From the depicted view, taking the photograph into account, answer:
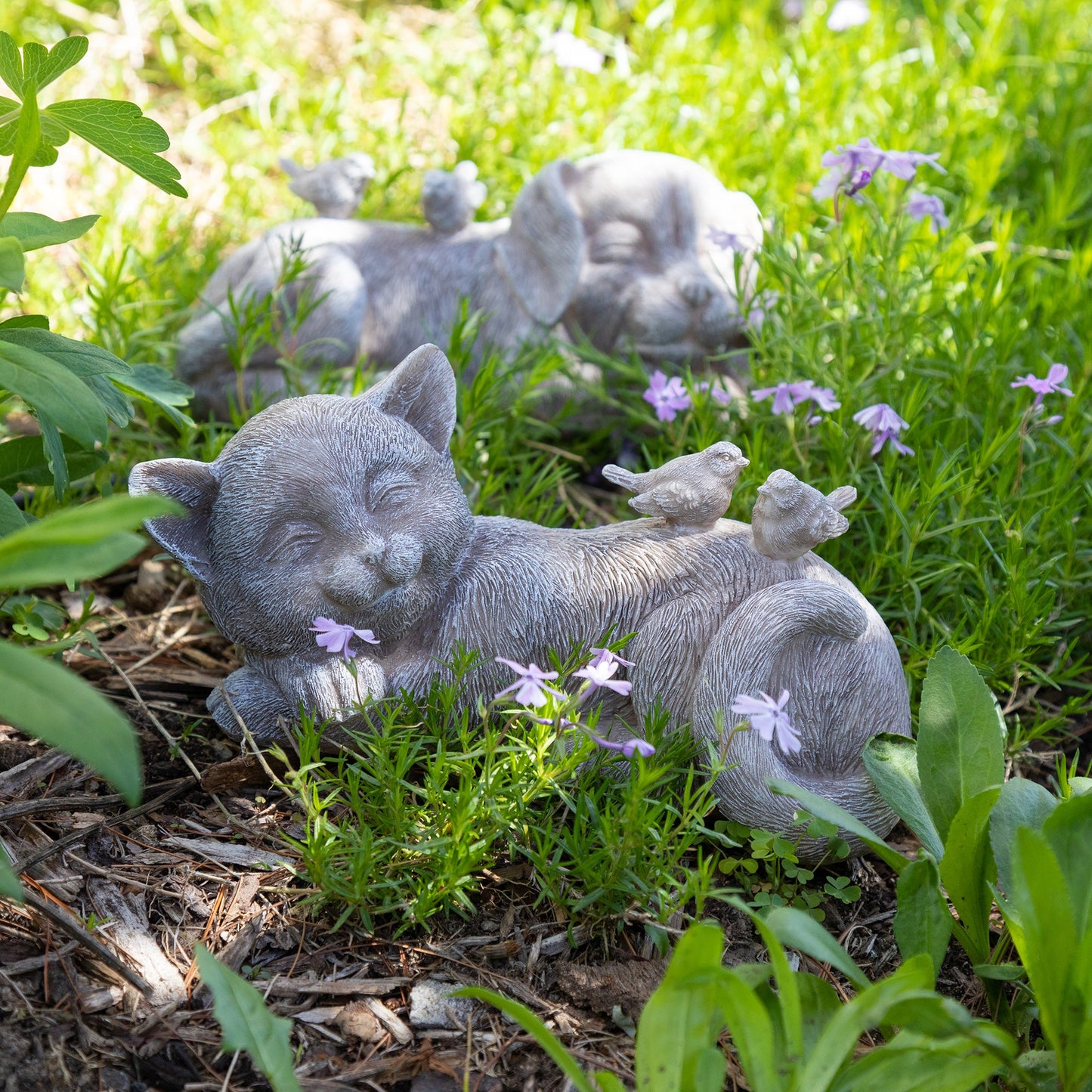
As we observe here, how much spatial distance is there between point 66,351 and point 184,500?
335 millimetres

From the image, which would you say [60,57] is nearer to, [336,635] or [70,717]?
Answer: [336,635]

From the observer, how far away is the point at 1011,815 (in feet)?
6.63

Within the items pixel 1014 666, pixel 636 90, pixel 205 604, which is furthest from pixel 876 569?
pixel 636 90

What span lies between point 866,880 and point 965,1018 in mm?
672

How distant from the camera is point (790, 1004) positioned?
5.51ft

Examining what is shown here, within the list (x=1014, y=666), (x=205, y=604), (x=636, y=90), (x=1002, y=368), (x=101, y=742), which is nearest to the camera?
(x=101, y=742)

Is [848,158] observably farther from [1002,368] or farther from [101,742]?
[101,742]

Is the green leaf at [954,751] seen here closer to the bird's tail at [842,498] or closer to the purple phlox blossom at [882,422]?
the bird's tail at [842,498]

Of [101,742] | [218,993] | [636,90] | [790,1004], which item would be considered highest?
[636,90]

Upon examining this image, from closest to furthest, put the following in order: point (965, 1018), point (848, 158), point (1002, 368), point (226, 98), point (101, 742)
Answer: point (101, 742)
point (965, 1018)
point (848, 158)
point (1002, 368)
point (226, 98)

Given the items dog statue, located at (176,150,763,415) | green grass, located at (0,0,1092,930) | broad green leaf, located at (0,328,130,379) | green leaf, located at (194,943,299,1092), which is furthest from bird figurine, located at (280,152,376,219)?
green leaf, located at (194,943,299,1092)

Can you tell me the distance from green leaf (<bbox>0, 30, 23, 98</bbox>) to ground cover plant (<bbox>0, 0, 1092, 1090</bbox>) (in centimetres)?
10

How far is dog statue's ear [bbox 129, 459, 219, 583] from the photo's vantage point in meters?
2.07

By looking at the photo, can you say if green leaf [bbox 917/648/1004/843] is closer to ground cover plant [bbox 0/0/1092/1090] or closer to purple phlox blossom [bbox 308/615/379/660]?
ground cover plant [bbox 0/0/1092/1090]
